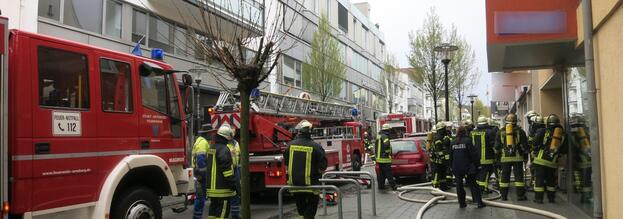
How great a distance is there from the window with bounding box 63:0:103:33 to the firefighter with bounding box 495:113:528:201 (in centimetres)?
1185

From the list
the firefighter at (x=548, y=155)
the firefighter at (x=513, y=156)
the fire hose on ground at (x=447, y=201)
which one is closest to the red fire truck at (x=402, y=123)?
the fire hose on ground at (x=447, y=201)

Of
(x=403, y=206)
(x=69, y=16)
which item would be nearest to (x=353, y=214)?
(x=403, y=206)

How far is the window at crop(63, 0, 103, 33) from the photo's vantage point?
15367 mm

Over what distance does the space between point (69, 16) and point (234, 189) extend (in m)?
10.3

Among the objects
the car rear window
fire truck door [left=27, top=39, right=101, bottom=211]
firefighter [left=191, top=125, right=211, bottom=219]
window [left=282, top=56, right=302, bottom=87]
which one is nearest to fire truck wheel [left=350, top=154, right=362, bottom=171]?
the car rear window

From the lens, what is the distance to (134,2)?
18.0 meters

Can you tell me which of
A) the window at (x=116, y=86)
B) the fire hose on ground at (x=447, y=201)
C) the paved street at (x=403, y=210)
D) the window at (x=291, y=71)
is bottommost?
the paved street at (x=403, y=210)

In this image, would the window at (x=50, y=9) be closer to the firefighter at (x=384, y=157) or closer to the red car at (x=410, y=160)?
the firefighter at (x=384, y=157)

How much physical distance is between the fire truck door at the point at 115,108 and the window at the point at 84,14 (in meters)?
9.73

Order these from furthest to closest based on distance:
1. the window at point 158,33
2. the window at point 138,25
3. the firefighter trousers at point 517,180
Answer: the window at point 158,33
the window at point 138,25
the firefighter trousers at point 517,180

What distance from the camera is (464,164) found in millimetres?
9414

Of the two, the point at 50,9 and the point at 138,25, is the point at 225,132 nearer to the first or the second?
the point at 50,9

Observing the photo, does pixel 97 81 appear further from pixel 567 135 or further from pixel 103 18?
pixel 103 18

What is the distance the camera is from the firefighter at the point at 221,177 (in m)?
7.44
